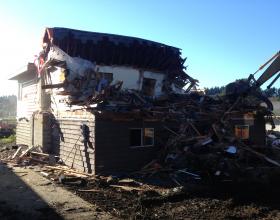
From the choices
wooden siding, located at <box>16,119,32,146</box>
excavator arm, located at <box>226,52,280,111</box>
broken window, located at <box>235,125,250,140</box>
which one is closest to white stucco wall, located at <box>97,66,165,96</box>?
excavator arm, located at <box>226,52,280,111</box>

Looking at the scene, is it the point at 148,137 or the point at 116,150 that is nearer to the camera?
the point at 116,150

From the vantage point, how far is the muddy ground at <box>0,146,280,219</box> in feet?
31.9

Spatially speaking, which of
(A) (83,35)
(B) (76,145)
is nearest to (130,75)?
(A) (83,35)

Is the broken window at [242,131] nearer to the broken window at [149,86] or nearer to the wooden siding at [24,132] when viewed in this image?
the broken window at [149,86]

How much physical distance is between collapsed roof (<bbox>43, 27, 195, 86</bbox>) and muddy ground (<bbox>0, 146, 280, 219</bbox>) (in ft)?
28.9

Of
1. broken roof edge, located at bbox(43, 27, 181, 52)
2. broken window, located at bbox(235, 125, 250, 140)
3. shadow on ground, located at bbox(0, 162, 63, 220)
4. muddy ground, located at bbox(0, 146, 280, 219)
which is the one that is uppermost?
broken roof edge, located at bbox(43, 27, 181, 52)

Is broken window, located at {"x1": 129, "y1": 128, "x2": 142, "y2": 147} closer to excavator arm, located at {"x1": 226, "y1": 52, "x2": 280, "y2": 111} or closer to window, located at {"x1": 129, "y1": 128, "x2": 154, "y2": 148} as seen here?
window, located at {"x1": 129, "y1": 128, "x2": 154, "y2": 148}

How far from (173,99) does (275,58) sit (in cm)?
555

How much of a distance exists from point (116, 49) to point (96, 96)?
6.09 meters

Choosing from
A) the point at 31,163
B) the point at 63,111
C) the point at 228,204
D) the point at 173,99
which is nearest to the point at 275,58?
the point at 173,99

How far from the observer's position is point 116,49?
21.2 m

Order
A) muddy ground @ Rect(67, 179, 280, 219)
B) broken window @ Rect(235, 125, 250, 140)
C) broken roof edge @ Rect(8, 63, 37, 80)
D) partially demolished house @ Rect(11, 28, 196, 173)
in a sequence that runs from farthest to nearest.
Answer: broken roof edge @ Rect(8, 63, 37, 80), broken window @ Rect(235, 125, 250, 140), partially demolished house @ Rect(11, 28, 196, 173), muddy ground @ Rect(67, 179, 280, 219)

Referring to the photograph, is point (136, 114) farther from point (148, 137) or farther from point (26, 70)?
point (26, 70)

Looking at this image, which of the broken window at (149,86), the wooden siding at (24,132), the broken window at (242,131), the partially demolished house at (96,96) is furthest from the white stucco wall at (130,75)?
the wooden siding at (24,132)
